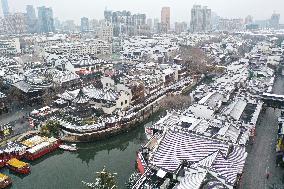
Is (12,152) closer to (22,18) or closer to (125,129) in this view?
(125,129)

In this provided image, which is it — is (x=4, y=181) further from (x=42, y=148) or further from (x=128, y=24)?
(x=128, y=24)

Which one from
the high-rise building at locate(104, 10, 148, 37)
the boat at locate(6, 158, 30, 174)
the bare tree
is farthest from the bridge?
the high-rise building at locate(104, 10, 148, 37)

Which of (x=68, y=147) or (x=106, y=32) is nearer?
(x=68, y=147)

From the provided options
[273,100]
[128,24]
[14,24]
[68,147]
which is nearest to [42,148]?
[68,147]

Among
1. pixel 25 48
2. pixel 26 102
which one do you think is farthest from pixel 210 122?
pixel 25 48

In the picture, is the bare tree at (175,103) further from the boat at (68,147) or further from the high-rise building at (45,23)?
the high-rise building at (45,23)

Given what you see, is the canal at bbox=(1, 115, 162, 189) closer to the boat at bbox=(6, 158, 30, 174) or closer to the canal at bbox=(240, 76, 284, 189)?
the boat at bbox=(6, 158, 30, 174)
